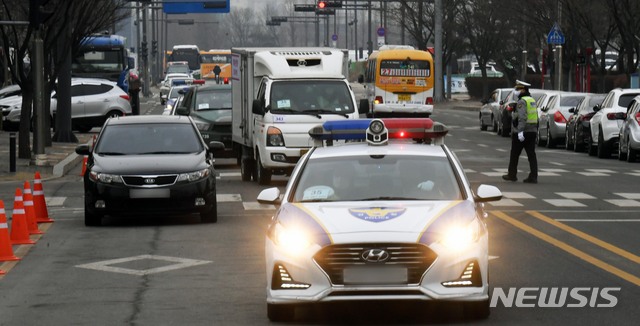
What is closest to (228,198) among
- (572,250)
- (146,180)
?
(146,180)

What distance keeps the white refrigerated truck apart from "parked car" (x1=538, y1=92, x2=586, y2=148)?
46.4 ft

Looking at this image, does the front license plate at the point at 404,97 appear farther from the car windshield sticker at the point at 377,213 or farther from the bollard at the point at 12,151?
the car windshield sticker at the point at 377,213

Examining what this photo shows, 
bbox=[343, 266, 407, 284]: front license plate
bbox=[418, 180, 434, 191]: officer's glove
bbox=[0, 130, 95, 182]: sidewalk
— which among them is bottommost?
bbox=[0, 130, 95, 182]: sidewalk

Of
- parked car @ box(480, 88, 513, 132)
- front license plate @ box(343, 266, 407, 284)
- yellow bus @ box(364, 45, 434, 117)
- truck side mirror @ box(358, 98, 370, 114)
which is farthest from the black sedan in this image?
yellow bus @ box(364, 45, 434, 117)

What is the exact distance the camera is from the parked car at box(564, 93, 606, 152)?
37.2 meters

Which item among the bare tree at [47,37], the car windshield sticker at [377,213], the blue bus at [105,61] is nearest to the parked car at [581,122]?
the bare tree at [47,37]

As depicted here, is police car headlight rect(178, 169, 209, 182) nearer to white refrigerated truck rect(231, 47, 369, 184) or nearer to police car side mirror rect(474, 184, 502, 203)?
white refrigerated truck rect(231, 47, 369, 184)

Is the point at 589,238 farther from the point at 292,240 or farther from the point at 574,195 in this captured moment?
the point at 292,240

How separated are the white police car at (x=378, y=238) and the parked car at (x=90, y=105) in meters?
36.9

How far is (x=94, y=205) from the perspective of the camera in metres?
18.5

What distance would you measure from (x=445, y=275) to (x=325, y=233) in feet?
2.91

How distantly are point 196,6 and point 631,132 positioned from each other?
45882 millimetres

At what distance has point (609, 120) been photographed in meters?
34.7

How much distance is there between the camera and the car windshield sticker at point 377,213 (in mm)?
10484
